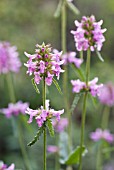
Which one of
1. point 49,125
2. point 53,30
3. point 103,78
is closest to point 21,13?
point 53,30

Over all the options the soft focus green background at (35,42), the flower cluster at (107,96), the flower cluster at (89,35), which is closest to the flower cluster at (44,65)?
the flower cluster at (89,35)

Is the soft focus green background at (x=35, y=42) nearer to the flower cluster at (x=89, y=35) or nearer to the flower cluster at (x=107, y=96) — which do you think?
the flower cluster at (x=107, y=96)

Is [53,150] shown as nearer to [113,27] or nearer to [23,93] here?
[23,93]

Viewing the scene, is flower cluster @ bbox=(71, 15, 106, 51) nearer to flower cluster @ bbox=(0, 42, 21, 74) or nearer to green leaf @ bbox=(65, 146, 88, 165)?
green leaf @ bbox=(65, 146, 88, 165)

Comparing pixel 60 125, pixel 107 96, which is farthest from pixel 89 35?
pixel 107 96

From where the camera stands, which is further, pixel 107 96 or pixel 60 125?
pixel 107 96

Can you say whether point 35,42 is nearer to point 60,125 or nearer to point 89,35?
point 60,125
